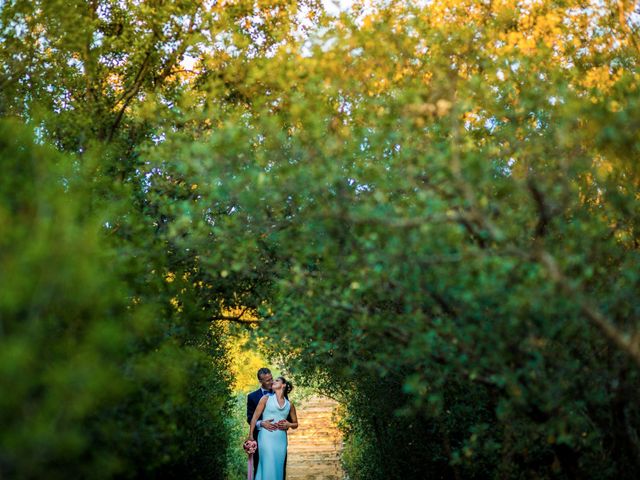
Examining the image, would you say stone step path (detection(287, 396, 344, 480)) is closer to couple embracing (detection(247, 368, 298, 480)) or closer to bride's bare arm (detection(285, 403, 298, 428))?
bride's bare arm (detection(285, 403, 298, 428))

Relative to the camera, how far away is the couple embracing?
1245cm

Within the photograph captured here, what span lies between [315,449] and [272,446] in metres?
13.1

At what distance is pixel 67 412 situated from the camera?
5082mm

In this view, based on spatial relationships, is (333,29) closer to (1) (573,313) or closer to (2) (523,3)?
(2) (523,3)

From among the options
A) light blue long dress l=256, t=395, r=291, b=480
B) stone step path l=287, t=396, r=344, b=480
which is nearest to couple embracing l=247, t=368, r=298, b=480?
light blue long dress l=256, t=395, r=291, b=480

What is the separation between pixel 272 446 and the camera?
12.4 meters

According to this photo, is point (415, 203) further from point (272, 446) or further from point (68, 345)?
point (272, 446)

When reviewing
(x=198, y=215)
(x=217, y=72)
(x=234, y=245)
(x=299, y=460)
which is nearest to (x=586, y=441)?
(x=234, y=245)

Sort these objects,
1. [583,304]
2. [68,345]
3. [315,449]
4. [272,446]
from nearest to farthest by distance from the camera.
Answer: [583,304] < [68,345] < [272,446] < [315,449]

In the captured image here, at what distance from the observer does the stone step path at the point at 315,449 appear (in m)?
20.1

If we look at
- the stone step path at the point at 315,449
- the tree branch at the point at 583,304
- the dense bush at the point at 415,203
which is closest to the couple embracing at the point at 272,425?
the dense bush at the point at 415,203

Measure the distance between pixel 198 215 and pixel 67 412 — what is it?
15.8 ft

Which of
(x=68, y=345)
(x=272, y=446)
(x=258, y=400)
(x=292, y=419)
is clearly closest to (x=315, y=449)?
(x=258, y=400)

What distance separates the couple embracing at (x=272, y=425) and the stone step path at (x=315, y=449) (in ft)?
12.0
